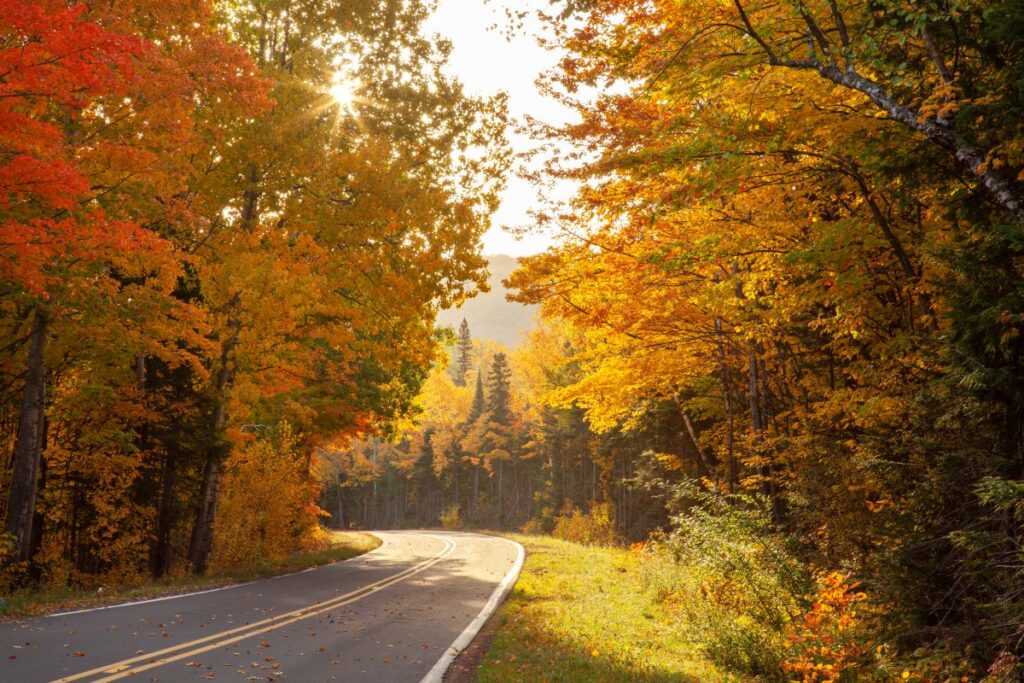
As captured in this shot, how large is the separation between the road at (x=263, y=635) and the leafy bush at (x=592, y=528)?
22.3 meters

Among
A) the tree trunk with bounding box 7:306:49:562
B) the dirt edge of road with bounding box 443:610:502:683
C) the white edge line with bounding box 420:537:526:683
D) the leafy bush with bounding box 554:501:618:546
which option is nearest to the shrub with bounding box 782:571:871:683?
the dirt edge of road with bounding box 443:610:502:683

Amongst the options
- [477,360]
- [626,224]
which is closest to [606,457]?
[626,224]

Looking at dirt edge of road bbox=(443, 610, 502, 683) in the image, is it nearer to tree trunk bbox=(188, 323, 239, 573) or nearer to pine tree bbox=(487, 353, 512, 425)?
tree trunk bbox=(188, 323, 239, 573)

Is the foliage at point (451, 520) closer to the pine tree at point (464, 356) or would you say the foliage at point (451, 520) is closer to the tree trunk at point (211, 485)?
the pine tree at point (464, 356)

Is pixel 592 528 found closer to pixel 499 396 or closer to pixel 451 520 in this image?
pixel 451 520

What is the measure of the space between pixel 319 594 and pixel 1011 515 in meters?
12.3

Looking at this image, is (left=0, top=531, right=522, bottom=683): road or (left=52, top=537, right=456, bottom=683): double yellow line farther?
(left=0, top=531, right=522, bottom=683): road

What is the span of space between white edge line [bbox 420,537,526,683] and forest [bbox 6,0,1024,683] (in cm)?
346

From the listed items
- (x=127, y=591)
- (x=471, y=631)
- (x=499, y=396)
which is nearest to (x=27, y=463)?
(x=127, y=591)

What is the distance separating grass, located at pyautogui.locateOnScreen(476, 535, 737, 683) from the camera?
761cm

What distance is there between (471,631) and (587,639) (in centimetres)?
186

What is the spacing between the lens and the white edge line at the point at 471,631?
7.46m

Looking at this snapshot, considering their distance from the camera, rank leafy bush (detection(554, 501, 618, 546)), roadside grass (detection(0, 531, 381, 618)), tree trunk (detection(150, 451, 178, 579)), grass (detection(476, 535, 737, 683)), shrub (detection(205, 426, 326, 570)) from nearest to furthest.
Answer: grass (detection(476, 535, 737, 683)) < roadside grass (detection(0, 531, 381, 618)) < tree trunk (detection(150, 451, 178, 579)) < shrub (detection(205, 426, 326, 570)) < leafy bush (detection(554, 501, 618, 546))

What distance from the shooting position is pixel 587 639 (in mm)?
9664
